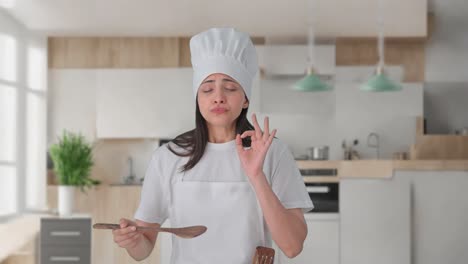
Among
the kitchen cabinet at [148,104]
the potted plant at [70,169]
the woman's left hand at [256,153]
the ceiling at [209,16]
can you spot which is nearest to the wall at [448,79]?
the ceiling at [209,16]

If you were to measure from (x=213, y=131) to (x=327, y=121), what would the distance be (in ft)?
19.8

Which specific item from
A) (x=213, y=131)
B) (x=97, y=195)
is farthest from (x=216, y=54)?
(x=97, y=195)

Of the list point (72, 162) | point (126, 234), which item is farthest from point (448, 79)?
point (126, 234)

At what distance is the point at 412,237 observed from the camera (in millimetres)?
5715

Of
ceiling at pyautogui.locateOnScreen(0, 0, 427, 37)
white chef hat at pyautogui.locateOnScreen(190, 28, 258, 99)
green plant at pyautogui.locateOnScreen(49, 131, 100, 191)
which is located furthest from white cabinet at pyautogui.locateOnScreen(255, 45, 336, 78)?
white chef hat at pyautogui.locateOnScreen(190, 28, 258, 99)

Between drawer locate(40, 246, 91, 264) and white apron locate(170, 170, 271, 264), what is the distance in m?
4.98

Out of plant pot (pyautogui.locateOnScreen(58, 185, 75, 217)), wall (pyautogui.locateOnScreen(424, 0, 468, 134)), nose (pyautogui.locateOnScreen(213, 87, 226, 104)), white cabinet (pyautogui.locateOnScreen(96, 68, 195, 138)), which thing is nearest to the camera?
nose (pyautogui.locateOnScreen(213, 87, 226, 104))

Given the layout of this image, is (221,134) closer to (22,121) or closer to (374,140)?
(22,121)

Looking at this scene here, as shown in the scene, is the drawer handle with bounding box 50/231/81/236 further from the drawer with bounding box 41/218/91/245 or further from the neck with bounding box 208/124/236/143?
the neck with bounding box 208/124/236/143

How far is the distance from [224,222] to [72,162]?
517 cm

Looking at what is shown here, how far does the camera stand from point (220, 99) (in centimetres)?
164

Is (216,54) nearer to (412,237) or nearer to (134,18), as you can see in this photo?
(412,237)

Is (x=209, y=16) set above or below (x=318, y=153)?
above

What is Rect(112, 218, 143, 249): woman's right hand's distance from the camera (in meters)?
1.53
